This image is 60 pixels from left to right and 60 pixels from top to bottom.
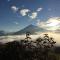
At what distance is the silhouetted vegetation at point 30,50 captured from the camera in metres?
2.25

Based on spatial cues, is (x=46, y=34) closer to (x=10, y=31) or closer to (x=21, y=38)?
(x=21, y=38)

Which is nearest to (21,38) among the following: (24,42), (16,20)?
(24,42)

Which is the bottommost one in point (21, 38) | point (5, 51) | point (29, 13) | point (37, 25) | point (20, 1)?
point (5, 51)

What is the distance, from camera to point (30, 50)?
2.26 meters

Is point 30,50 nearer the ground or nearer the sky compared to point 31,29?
nearer the ground

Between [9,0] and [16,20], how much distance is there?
30 centimetres

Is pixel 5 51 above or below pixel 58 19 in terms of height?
below

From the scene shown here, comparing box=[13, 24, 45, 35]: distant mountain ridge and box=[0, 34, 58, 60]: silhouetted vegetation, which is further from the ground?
box=[13, 24, 45, 35]: distant mountain ridge

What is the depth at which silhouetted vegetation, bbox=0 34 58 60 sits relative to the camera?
88.4 inches

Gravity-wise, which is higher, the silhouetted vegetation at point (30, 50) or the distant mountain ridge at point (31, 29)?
the distant mountain ridge at point (31, 29)

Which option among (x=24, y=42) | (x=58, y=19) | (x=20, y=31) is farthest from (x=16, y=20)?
(x=58, y=19)

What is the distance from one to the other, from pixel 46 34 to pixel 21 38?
349 mm

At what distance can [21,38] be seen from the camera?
2291mm

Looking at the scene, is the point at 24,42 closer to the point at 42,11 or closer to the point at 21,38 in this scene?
the point at 21,38
